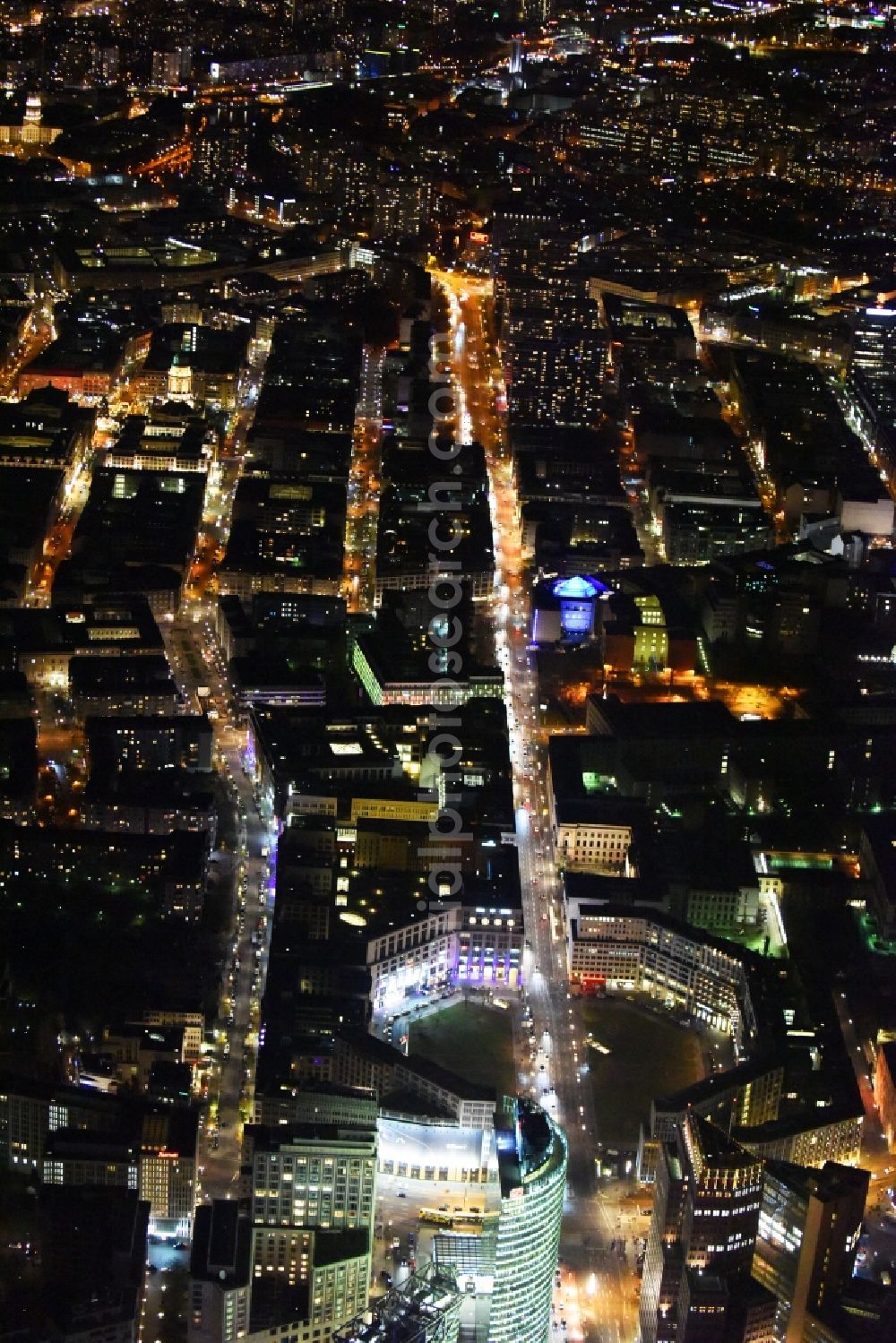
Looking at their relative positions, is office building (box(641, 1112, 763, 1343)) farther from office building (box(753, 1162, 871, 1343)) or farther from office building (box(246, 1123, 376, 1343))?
office building (box(246, 1123, 376, 1343))

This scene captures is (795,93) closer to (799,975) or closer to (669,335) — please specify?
(669,335)

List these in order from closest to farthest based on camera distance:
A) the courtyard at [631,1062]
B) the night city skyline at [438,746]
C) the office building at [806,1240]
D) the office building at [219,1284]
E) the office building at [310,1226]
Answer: the office building at [219,1284] < the office building at [310,1226] < the office building at [806,1240] < the night city skyline at [438,746] < the courtyard at [631,1062]

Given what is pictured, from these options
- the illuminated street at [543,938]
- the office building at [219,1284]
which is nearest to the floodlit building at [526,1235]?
the illuminated street at [543,938]

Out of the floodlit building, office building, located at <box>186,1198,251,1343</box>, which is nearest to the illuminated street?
the floodlit building

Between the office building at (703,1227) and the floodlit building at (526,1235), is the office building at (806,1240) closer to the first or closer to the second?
the office building at (703,1227)

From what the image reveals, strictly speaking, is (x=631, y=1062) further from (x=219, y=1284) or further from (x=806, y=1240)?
(x=219, y=1284)

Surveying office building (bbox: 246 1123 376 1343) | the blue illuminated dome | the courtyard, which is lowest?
the blue illuminated dome

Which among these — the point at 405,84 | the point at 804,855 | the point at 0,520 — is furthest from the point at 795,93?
the point at 804,855

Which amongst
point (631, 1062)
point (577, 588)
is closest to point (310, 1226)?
point (631, 1062)
